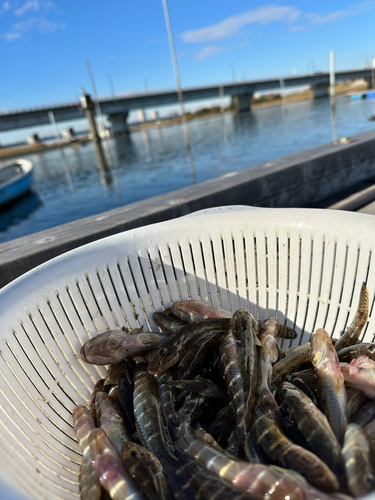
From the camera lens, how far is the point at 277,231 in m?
3.02

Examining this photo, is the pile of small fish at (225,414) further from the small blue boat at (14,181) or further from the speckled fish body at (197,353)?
the small blue boat at (14,181)

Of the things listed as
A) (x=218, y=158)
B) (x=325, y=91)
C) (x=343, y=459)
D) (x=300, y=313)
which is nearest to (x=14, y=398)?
(x=343, y=459)

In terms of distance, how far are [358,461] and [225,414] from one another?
80 cm

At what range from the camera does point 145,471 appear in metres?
1.72

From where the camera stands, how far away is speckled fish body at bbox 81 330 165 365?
2.62 metres

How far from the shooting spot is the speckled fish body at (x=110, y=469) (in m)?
1.69

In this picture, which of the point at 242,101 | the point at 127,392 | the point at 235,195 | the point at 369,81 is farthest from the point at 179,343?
the point at 369,81

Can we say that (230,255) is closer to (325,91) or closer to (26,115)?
(26,115)

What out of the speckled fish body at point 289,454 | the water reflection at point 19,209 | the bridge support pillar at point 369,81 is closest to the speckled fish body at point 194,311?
the speckled fish body at point 289,454

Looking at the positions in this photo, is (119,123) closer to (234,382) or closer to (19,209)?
(19,209)

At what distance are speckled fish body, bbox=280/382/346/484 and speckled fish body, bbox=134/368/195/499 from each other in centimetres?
66

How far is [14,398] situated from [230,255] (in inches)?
76.3

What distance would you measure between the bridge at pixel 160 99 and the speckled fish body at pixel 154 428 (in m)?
52.5

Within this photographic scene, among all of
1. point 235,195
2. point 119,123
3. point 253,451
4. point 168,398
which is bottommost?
point 119,123
